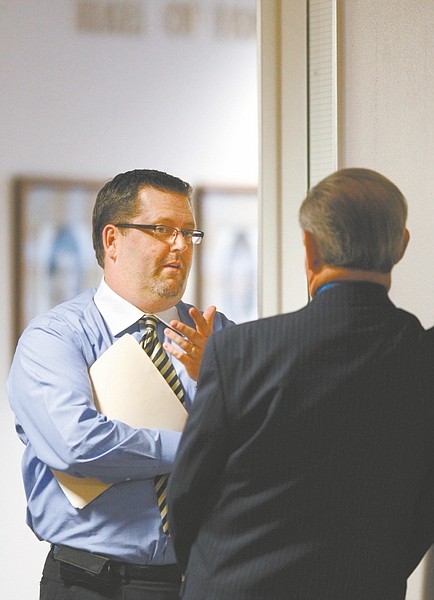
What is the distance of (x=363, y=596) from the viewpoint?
1491 mm

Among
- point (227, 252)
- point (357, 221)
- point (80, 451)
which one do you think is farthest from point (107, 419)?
point (227, 252)

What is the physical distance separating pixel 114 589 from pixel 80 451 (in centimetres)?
33

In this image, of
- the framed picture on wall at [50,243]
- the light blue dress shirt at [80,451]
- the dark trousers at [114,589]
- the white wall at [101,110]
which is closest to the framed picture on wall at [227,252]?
the white wall at [101,110]

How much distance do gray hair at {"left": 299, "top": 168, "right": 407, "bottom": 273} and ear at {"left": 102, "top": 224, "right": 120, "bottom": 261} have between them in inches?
37.0

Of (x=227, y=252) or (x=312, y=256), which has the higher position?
(x=312, y=256)

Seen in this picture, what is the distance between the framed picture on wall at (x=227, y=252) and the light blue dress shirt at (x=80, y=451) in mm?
1893

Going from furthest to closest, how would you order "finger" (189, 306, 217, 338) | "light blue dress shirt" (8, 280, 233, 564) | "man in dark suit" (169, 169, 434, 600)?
"finger" (189, 306, 217, 338) < "light blue dress shirt" (8, 280, 233, 564) < "man in dark suit" (169, 169, 434, 600)

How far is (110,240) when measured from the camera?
7.73 ft

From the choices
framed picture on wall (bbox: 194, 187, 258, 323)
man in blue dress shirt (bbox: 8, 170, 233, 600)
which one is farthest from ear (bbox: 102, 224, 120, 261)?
framed picture on wall (bbox: 194, 187, 258, 323)

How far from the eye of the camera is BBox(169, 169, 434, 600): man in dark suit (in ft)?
4.72

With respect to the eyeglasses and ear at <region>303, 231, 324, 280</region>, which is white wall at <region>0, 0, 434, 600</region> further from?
ear at <region>303, 231, 324, 280</region>

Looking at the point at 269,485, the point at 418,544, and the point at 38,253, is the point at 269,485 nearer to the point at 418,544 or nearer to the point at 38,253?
the point at 418,544

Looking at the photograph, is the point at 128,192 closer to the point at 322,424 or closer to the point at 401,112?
the point at 401,112

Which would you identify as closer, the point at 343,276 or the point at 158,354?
the point at 343,276
